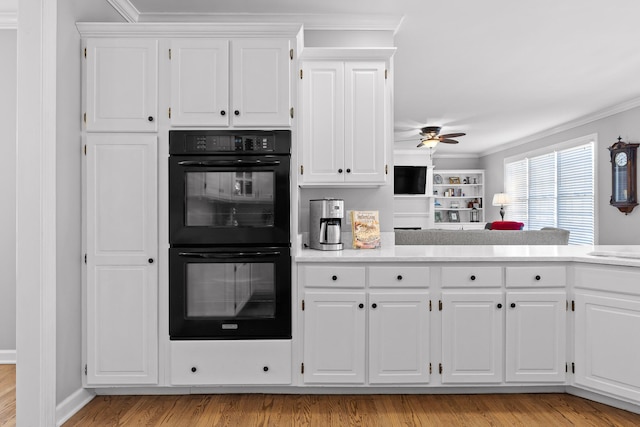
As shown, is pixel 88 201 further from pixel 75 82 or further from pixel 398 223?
pixel 398 223

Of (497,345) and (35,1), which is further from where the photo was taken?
(497,345)

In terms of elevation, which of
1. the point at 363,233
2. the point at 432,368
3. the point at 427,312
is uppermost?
the point at 363,233

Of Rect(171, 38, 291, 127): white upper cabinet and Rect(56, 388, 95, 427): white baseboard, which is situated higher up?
Rect(171, 38, 291, 127): white upper cabinet

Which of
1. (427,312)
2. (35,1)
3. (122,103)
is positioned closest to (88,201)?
(122,103)

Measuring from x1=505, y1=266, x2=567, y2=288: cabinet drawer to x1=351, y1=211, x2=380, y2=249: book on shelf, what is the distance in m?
0.92

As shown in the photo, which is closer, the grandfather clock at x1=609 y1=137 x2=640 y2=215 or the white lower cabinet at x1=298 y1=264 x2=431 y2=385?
the white lower cabinet at x1=298 y1=264 x2=431 y2=385

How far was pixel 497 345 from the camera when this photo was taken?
8.30ft

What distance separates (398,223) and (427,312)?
6438mm

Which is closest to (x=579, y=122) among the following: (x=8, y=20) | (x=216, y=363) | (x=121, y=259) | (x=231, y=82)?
(x=231, y=82)

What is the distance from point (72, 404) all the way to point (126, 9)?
2.72 metres

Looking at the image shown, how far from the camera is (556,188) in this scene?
7.61m

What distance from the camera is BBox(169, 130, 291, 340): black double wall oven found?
8.26ft

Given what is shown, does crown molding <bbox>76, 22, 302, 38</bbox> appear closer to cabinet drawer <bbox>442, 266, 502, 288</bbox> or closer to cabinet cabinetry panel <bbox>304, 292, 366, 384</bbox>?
cabinet cabinetry panel <bbox>304, 292, 366, 384</bbox>

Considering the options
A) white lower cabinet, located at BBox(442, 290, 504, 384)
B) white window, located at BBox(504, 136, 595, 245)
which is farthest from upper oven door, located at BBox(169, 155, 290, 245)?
white window, located at BBox(504, 136, 595, 245)
